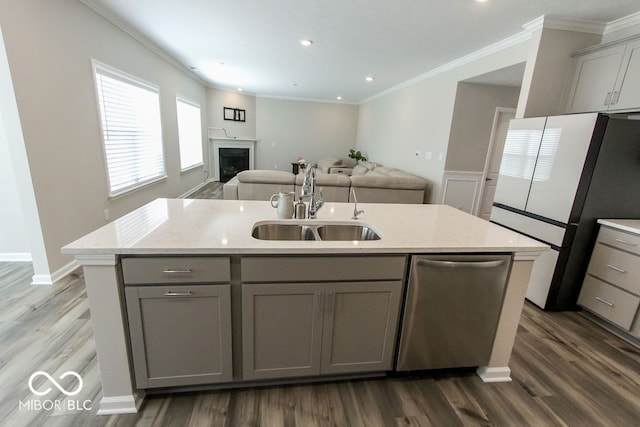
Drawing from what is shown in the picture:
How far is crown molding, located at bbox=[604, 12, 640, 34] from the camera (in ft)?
8.21

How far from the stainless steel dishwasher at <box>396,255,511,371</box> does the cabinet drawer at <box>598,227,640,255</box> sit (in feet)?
4.50

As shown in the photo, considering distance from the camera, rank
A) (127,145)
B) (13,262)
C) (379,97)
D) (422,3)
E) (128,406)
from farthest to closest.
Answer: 1. (379,97)
2. (127,145)
3. (13,262)
4. (422,3)
5. (128,406)

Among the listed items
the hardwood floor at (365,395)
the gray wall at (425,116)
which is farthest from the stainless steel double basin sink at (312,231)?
the gray wall at (425,116)

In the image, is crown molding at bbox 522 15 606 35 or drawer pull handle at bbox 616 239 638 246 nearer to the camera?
drawer pull handle at bbox 616 239 638 246

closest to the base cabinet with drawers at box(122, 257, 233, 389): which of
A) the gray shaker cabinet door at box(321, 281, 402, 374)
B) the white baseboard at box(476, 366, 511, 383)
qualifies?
the gray shaker cabinet door at box(321, 281, 402, 374)

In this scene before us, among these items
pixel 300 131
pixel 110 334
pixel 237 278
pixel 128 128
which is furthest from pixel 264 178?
pixel 300 131

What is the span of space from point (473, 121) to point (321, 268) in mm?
4163

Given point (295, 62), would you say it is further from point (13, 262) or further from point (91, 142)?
point (13, 262)

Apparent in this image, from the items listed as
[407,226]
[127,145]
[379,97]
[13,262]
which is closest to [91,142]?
[127,145]

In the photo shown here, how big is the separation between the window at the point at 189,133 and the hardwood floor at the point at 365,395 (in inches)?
177

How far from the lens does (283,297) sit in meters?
1.50

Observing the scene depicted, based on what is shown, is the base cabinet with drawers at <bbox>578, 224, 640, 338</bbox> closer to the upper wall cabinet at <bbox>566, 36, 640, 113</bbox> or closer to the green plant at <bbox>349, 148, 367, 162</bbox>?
the upper wall cabinet at <bbox>566, 36, 640, 113</bbox>

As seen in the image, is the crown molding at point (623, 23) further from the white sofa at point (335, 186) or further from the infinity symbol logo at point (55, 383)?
the infinity symbol logo at point (55, 383)

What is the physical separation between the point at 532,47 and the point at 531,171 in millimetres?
1309
